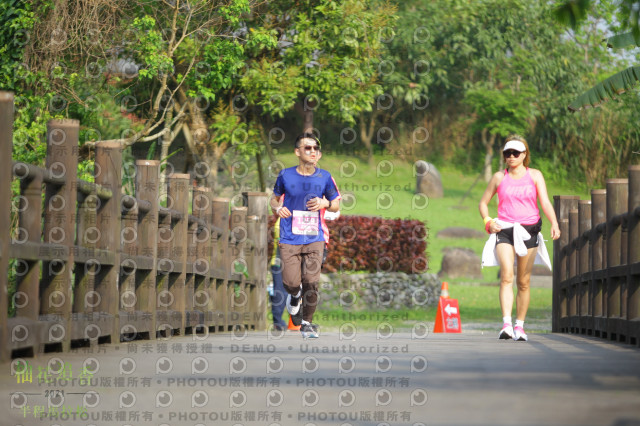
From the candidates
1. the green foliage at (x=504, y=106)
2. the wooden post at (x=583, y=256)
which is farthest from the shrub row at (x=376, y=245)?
the green foliage at (x=504, y=106)

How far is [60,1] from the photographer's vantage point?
16859mm

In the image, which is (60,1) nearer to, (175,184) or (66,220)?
(175,184)

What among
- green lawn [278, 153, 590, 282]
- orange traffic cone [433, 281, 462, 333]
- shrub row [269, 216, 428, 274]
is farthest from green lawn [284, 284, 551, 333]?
green lawn [278, 153, 590, 282]

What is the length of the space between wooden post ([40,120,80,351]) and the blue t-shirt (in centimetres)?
354

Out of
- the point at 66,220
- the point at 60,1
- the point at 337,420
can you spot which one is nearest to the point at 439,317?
the point at 60,1

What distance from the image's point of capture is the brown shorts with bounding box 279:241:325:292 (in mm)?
10023

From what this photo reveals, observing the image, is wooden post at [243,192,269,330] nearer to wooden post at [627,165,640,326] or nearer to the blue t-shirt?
the blue t-shirt

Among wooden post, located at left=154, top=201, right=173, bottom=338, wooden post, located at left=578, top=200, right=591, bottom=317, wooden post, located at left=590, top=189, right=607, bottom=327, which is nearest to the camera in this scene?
wooden post, located at left=154, top=201, right=173, bottom=338

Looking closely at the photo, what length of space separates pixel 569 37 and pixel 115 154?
4377 cm

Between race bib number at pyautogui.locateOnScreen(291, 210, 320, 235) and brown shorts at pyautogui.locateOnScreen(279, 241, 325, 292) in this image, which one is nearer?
race bib number at pyautogui.locateOnScreen(291, 210, 320, 235)

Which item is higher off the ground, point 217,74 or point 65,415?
point 217,74

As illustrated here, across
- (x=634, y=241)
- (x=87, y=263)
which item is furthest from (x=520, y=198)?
(x=87, y=263)

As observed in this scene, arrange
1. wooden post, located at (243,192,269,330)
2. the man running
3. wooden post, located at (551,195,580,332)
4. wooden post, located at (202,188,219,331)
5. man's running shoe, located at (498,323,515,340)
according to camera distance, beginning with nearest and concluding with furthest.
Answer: man's running shoe, located at (498,323,515,340), the man running, wooden post, located at (202,188,219,331), wooden post, located at (551,195,580,332), wooden post, located at (243,192,269,330)

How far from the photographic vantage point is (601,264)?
10.4 m
